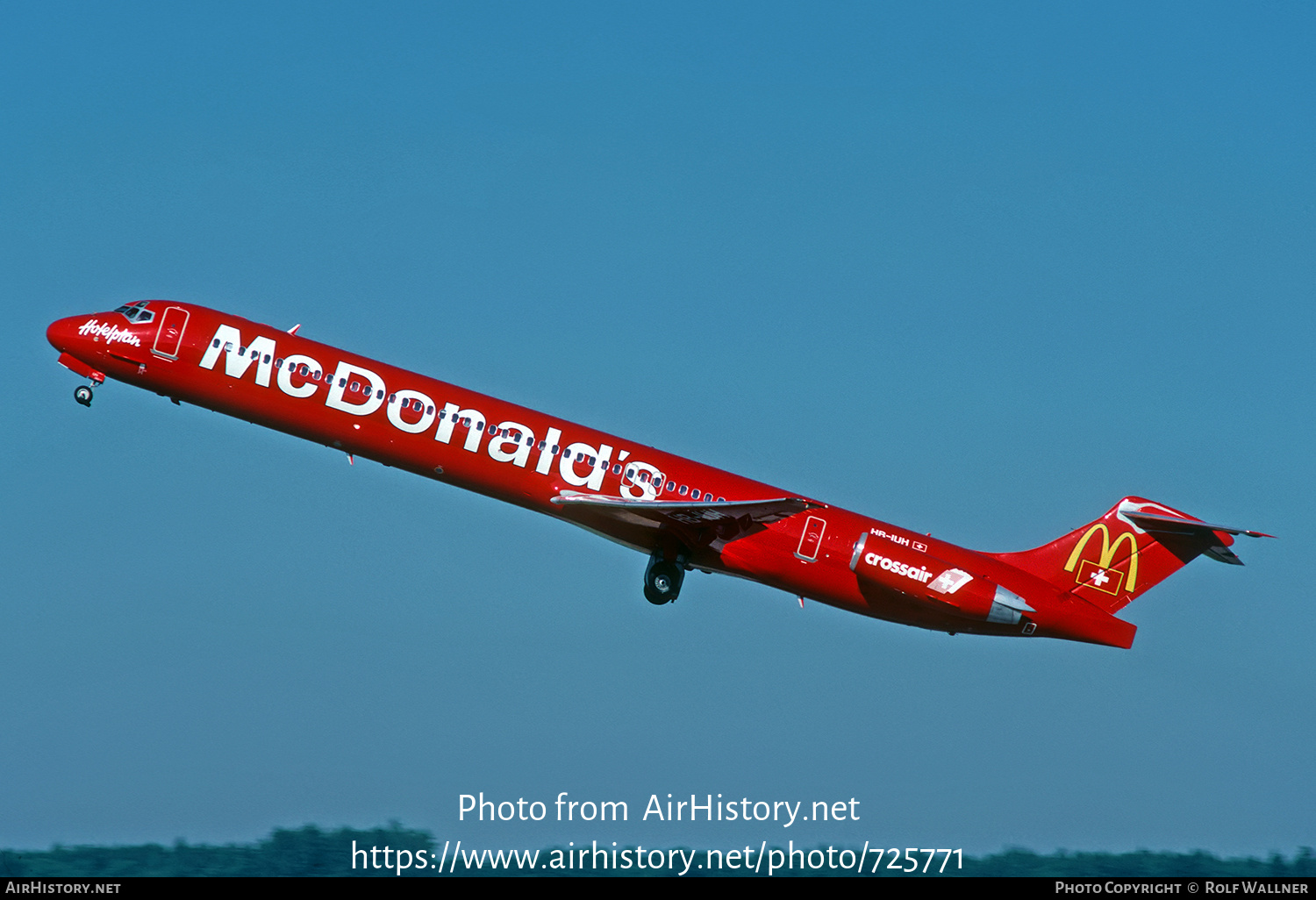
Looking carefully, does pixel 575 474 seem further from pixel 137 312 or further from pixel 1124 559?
pixel 1124 559

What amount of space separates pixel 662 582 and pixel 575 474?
12.5 feet

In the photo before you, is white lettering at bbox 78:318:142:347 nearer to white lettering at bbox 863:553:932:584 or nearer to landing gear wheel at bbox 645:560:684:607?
landing gear wheel at bbox 645:560:684:607

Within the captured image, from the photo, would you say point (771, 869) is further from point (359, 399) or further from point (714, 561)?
point (359, 399)

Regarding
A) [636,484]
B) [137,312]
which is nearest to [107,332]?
[137,312]

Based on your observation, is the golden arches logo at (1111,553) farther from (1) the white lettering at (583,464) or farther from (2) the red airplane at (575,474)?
(1) the white lettering at (583,464)

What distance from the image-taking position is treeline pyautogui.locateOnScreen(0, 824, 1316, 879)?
53.9 metres

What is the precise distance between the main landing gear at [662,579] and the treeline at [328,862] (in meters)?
13.8

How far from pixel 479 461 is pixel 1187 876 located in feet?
114

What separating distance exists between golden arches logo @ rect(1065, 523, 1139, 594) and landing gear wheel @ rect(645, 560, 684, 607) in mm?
10996

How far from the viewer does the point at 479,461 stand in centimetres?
4006

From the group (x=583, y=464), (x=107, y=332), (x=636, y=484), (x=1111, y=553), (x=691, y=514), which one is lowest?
(x=691, y=514)

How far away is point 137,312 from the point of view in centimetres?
4144

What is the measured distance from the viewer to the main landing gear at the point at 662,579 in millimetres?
41250
